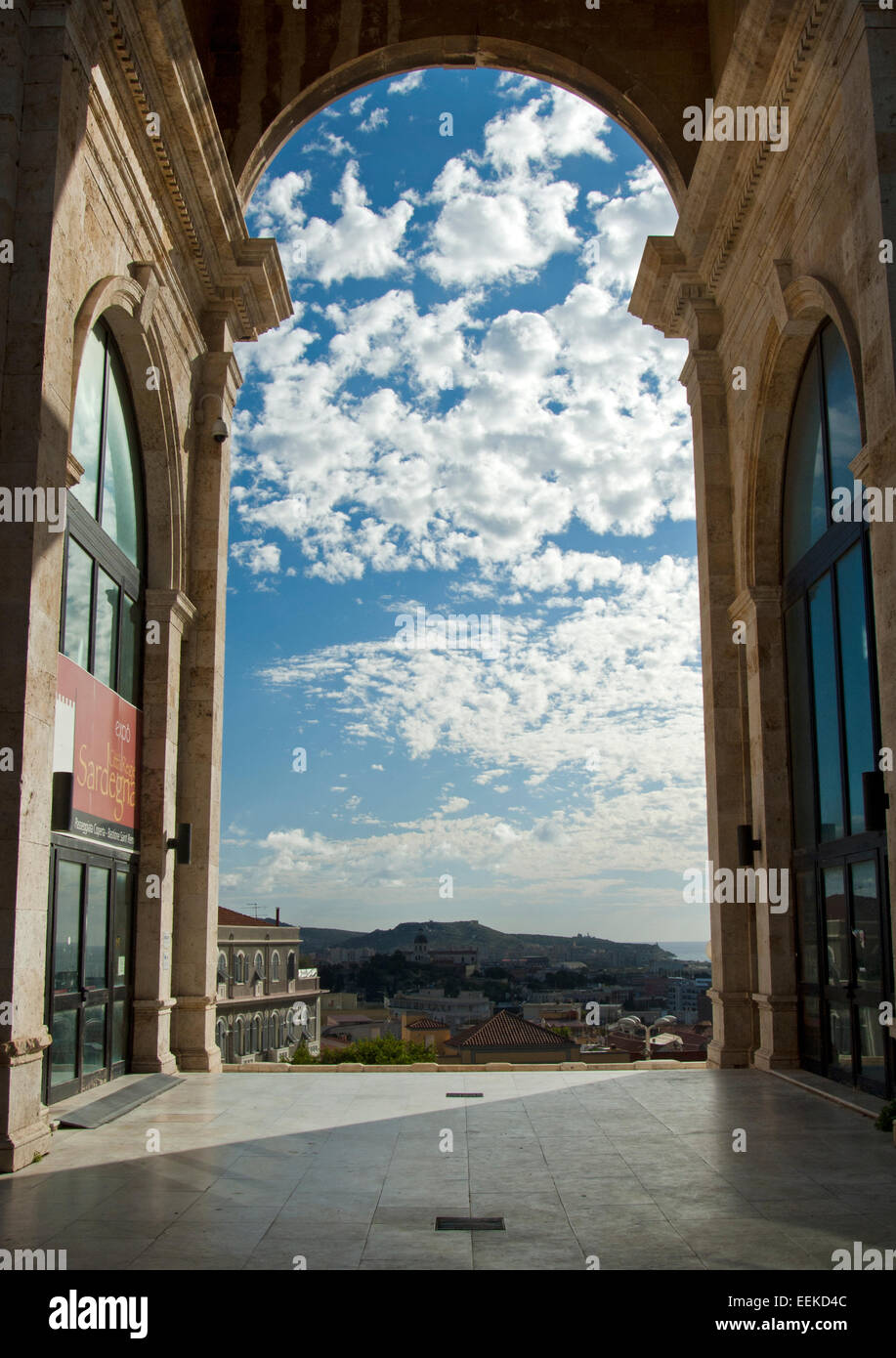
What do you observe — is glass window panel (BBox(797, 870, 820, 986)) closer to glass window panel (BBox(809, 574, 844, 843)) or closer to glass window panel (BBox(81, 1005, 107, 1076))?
glass window panel (BBox(809, 574, 844, 843))

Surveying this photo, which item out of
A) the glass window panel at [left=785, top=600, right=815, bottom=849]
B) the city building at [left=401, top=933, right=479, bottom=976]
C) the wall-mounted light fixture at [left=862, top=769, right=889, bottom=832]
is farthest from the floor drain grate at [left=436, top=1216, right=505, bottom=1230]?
the city building at [left=401, top=933, right=479, bottom=976]

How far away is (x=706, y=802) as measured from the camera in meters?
15.5

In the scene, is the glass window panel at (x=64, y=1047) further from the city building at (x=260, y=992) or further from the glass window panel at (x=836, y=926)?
the city building at (x=260, y=992)

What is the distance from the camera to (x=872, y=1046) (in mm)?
11203

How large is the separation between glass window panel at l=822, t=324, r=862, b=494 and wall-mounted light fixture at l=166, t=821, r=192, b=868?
8256mm

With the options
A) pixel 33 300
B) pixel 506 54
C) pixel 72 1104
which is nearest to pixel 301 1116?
pixel 72 1104

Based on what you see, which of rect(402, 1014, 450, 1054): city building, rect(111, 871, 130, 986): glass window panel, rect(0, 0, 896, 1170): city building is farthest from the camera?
rect(402, 1014, 450, 1054): city building

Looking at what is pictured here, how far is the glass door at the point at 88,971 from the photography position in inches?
421

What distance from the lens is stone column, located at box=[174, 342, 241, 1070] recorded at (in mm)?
14320

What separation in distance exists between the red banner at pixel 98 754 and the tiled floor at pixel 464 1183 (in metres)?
2.85

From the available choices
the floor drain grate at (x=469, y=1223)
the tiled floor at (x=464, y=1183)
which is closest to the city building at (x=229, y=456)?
the tiled floor at (x=464, y=1183)

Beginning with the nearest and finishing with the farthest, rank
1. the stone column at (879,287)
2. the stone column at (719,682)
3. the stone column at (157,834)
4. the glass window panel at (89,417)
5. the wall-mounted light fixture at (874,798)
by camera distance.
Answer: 1. the stone column at (879,287)
2. the wall-mounted light fixture at (874,798)
3. the glass window panel at (89,417)
4. the stone column at (157,834)
5. the stone column at (719,682)

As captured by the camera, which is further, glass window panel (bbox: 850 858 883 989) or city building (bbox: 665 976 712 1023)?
city building (bbox: 665 976 712 1023)
